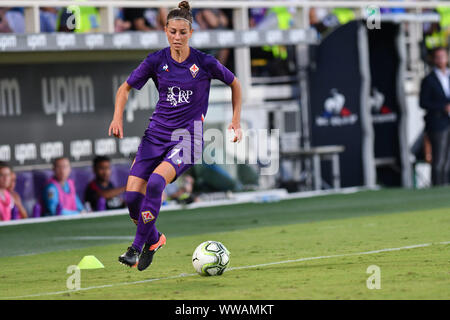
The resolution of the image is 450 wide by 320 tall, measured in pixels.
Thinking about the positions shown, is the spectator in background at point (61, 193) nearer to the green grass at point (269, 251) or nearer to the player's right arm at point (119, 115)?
the green grass at point (269, 251)

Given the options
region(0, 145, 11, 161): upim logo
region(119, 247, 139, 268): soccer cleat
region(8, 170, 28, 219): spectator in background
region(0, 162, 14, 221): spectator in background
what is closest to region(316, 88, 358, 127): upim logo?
region(0, 145, 11, 161): upim logo

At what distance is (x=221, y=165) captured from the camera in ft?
61.9

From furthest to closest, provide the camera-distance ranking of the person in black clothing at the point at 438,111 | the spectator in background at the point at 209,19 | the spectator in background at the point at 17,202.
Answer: the spectator in background at the point at 209,19 → the person in black clothing at the point at 438,111 → the spectator in background at the point at 17,202

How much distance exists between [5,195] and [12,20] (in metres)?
3.32

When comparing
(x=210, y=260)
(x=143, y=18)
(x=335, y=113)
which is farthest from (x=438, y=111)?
(x=210, y=260)

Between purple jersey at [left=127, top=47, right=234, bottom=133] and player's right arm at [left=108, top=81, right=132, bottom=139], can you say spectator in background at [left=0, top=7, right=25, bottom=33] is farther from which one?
purple jersey at [left=127, top=47, right=234, bottom=133]

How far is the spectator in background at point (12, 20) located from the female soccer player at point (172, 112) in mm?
8489

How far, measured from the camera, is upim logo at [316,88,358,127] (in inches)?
818

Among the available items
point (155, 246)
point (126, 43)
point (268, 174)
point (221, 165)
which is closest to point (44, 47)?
point (126, 43)

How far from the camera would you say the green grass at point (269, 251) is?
769 cm

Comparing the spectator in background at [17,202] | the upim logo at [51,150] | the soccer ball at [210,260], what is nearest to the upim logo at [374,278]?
the soccer ball at [210,260]

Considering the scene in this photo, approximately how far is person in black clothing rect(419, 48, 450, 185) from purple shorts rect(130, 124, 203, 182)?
37.6 feet

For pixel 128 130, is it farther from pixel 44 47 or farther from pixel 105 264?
pixel 105 264

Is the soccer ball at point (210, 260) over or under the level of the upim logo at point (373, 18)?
under
